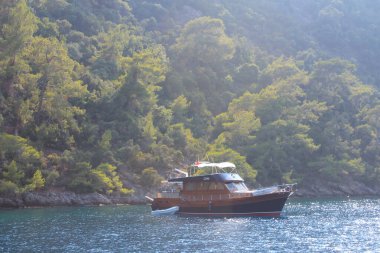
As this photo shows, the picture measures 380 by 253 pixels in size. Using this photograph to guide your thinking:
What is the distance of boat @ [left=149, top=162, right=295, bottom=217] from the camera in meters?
44.7

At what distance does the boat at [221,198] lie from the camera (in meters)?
44.7

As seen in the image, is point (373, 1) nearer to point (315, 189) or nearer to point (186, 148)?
point (315, 189)

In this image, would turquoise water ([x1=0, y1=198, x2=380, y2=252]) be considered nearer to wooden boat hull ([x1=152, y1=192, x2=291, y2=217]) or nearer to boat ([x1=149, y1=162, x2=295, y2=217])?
wooden boat hull ([x1=152, y1=192, x2=291, y2=217])

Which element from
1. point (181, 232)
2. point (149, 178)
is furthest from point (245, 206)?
point (149, 178)

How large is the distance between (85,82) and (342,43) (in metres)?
81.7

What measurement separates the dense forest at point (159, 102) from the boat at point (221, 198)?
39.3 ft

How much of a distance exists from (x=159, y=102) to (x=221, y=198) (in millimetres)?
39726

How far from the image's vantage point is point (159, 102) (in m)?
83.8

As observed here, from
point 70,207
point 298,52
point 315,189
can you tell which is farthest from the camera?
point 298,52

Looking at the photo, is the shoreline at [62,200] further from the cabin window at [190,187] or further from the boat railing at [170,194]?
the cabin window at [190,187]

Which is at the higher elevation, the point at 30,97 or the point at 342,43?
the point at 342,43

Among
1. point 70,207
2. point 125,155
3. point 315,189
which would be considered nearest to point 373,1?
point 315,189

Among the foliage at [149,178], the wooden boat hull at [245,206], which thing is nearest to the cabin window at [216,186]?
the wooden boat hull at [245,206]

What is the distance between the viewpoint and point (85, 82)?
72562mm
